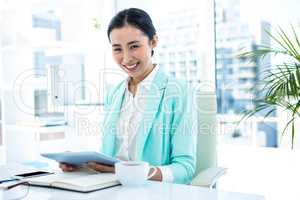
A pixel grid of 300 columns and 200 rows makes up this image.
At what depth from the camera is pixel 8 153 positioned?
318 cm

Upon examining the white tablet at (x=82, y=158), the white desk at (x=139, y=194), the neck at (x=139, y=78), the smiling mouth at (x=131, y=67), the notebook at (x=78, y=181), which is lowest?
the white desk at (x=139, y=194)

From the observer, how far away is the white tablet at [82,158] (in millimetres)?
1176

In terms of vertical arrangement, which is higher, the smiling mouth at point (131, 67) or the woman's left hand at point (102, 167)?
the smiling mouth at point (131, 67)

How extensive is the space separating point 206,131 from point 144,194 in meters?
0.67

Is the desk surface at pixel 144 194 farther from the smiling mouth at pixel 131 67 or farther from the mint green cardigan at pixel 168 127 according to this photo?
the smiling mouth at pixel 131 67

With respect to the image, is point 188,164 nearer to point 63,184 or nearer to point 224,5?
point 63,184

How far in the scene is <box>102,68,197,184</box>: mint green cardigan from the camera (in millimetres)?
1514

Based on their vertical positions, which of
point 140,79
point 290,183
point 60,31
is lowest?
point 290,183

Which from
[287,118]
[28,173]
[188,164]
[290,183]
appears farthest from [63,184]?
[290,183]

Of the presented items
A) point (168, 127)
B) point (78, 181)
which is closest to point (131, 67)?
point (168, 127)

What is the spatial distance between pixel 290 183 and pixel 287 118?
575 mm

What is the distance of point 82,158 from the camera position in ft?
3.92

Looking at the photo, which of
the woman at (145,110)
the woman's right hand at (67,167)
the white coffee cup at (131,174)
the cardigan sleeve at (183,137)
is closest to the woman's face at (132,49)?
the woman at (145,110)

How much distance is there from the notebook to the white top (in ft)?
1.54
